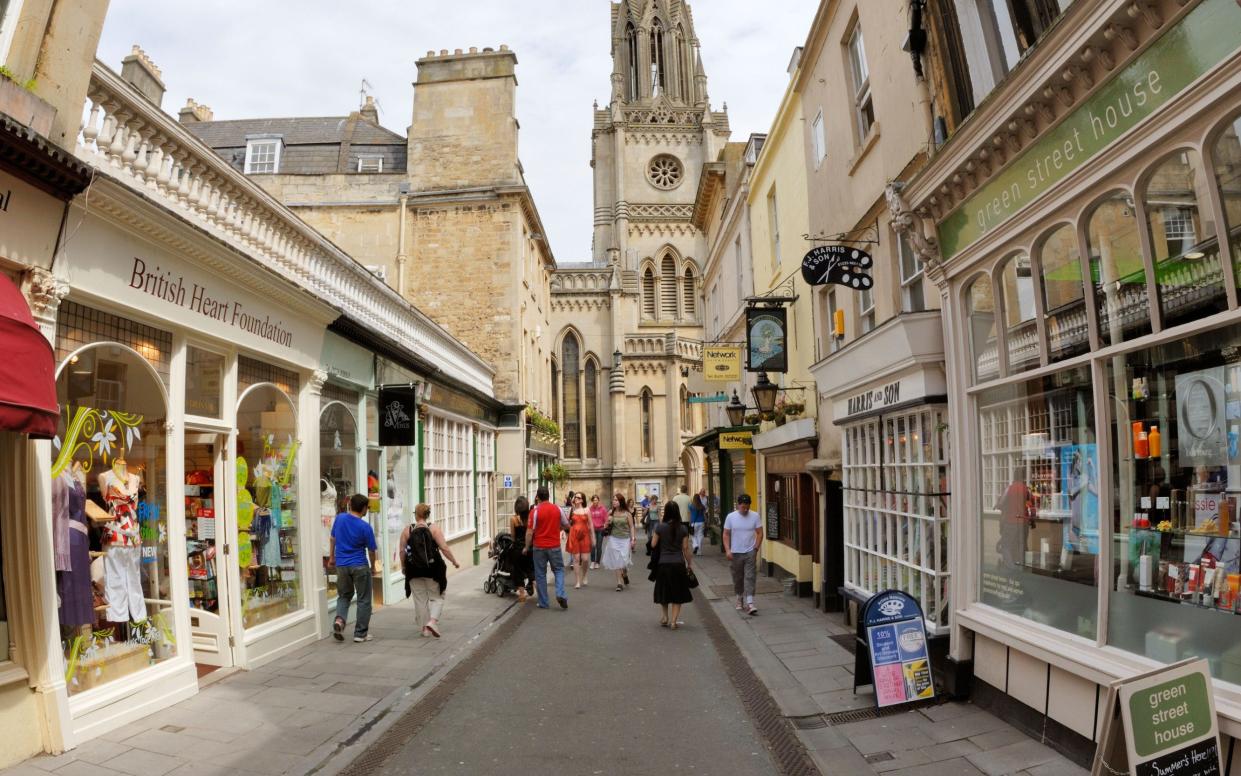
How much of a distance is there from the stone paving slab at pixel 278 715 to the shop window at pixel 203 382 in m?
2.57

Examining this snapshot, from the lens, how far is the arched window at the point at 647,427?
49031mm

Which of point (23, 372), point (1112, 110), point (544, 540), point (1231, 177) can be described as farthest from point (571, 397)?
point (1231, 177)

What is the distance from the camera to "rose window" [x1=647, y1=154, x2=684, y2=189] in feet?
184

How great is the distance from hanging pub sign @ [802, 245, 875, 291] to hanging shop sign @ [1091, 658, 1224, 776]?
6286mm

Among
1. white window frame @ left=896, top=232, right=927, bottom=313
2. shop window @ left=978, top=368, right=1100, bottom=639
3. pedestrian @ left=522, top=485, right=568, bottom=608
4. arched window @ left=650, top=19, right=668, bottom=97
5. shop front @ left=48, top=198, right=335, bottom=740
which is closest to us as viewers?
shop window @ left=978, top=368, right=1100, bottom=639

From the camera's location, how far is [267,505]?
953cm

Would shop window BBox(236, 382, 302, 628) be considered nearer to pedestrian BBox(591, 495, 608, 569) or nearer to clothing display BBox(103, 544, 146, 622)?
clothing display BBox(103, 544, 146, 622)

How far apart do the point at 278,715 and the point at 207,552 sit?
2.35 metres

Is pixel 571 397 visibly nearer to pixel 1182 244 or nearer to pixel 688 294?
pixel 688 294

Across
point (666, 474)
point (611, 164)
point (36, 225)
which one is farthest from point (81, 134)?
point (611, 164)

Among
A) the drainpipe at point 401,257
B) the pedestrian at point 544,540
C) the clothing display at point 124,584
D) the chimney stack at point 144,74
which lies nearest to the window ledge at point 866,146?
the pedestrian at point 544,540

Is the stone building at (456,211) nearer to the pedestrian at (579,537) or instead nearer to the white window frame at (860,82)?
the pedestrian at (579,537)

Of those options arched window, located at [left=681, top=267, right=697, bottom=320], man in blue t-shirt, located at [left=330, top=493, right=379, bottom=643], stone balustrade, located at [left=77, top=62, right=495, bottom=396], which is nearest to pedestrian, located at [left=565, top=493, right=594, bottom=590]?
stone balustrade, located at [left=77, top=62, right=495, bottom=396]

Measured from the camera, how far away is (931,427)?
26.0 feet
